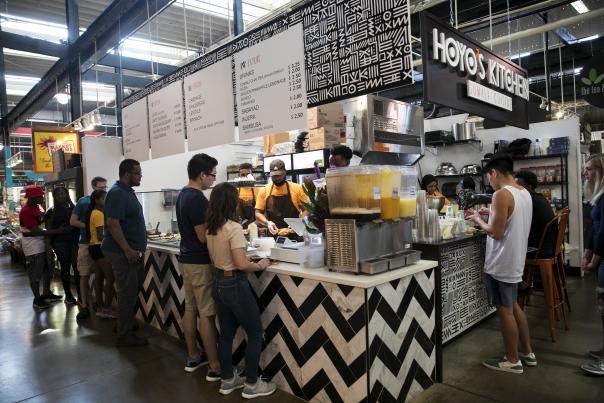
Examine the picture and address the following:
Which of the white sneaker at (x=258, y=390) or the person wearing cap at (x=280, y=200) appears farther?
the person wearing cap at (x=280, y=200)

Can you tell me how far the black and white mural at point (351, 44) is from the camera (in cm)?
256

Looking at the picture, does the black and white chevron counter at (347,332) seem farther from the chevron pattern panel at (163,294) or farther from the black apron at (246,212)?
the chevron pattern panel at (163,294)

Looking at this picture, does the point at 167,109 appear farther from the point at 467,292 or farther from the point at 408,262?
the point at 467,292

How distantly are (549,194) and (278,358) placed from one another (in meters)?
5.86

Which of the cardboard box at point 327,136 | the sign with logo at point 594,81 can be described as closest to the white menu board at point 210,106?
the cardboard box at point 327,136

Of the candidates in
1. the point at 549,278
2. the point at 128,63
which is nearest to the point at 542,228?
the point at 549,278

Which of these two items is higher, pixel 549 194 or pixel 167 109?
pixel 167 109

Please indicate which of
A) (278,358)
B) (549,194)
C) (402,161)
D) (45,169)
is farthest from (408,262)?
(45,169)

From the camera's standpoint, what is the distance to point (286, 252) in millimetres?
2818

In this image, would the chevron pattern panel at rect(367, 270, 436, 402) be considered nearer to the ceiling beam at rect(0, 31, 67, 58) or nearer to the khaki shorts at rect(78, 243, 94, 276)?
the khaki shorts at rect(78, 243, 94, 276)

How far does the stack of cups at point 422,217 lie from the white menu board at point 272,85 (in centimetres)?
110

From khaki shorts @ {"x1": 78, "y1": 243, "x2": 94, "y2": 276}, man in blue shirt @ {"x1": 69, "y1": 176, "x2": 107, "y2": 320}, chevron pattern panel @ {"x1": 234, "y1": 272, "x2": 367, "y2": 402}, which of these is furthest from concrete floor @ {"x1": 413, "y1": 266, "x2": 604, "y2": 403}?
khaki shorts @ {"x1": 78, "y1": 243, "x2": 94, "y2": 276}

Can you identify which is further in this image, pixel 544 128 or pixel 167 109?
pixel 544 128

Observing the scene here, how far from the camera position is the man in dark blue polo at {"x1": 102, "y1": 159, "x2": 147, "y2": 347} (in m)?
3.66
